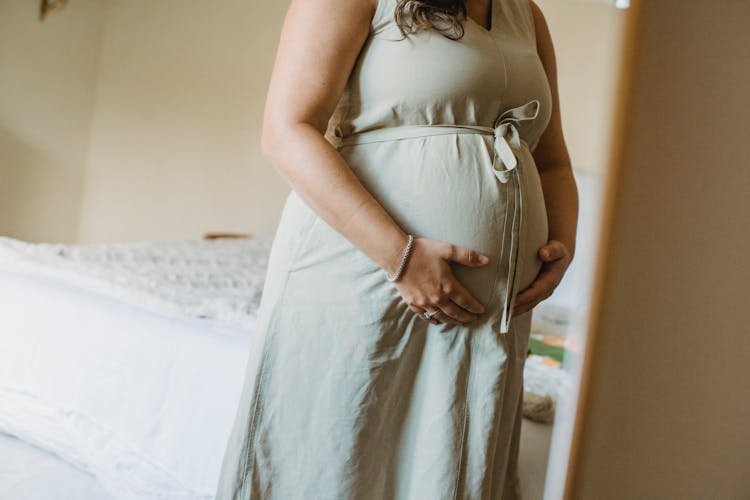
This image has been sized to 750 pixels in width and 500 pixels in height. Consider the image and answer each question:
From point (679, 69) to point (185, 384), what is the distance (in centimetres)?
132

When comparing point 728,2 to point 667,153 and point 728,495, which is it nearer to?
point 667,153

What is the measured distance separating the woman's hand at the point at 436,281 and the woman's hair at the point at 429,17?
270mm

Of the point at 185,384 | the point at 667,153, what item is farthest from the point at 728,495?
the point at 185,384

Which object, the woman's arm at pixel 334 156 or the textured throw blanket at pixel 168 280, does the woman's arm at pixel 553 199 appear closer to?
the woman's arm at pixel 334 156

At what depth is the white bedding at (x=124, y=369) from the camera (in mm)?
1375

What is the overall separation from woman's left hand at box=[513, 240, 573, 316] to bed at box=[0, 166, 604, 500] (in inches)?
17.9

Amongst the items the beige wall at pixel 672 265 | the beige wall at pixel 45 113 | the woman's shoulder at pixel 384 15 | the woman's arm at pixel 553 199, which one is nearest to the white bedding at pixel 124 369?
the woman's arm at pixel 553 199

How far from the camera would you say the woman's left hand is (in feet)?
2.74

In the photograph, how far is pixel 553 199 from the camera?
99 centimetres

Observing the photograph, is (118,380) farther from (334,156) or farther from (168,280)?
(334,156)

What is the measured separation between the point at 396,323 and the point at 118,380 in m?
1.02

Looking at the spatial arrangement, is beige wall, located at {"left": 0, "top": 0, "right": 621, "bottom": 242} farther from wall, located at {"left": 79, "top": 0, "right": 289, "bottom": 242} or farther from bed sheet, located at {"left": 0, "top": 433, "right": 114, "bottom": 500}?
bed sheet, located at {"left": 0, "top": 433, "right": 114, "bottom": 500}

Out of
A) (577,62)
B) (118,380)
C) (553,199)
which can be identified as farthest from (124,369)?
(577,62)

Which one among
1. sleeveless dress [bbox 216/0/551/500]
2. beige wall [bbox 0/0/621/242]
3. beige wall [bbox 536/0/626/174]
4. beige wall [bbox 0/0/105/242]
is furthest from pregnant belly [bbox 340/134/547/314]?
beige wall [bbox 0/0/105/242]
